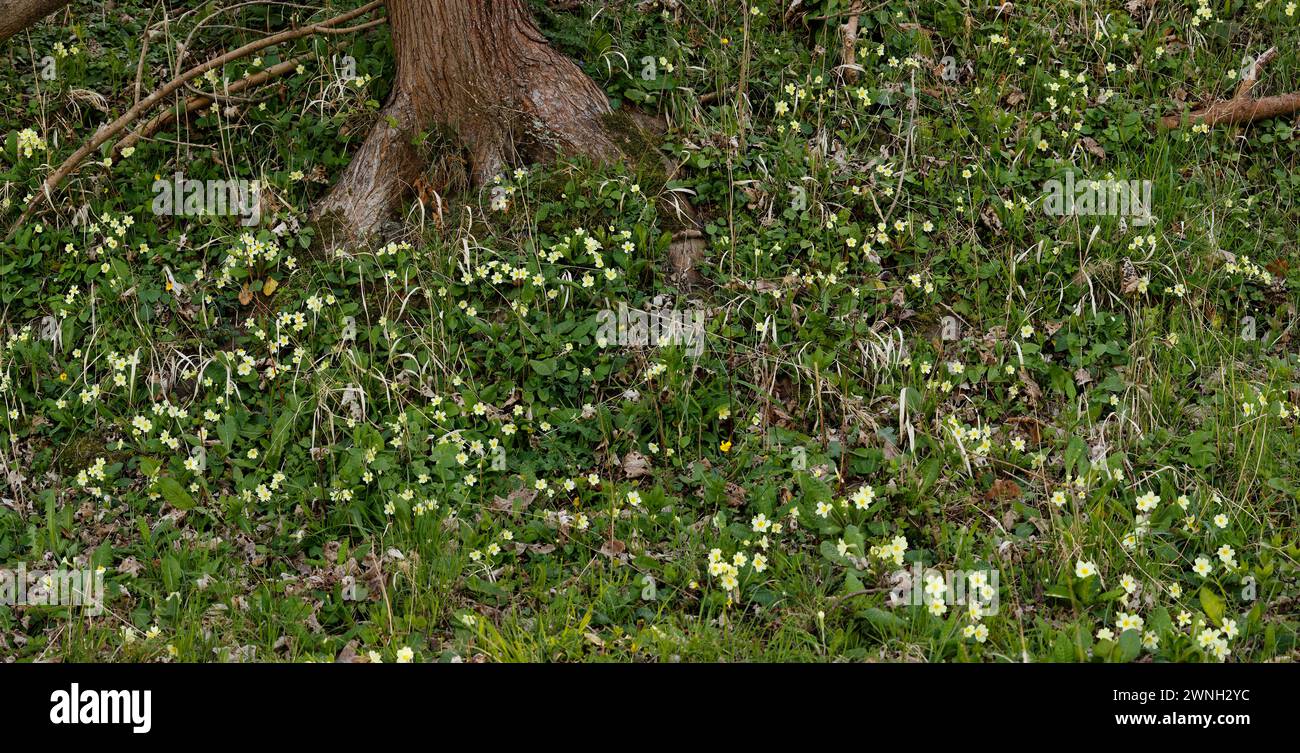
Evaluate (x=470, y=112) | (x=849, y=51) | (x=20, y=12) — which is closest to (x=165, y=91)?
(x=20, y=12)

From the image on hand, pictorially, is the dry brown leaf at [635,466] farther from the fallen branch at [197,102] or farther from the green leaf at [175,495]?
the fallen branch at [197,102]

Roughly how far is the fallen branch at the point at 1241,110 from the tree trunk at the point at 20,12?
19.3 ft

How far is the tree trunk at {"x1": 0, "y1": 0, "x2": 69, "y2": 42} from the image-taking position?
4.74 metres

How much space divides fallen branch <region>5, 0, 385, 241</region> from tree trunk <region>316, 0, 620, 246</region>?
0.57 m

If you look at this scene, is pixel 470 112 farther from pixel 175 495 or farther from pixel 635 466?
pixel 175 495

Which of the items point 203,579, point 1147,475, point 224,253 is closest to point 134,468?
point 203,579

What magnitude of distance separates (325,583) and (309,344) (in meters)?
1.36

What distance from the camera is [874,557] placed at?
3.95 metres

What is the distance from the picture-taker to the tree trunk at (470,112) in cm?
527

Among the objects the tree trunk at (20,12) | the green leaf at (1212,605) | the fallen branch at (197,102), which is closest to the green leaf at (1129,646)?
the green leaf at (1212,605)

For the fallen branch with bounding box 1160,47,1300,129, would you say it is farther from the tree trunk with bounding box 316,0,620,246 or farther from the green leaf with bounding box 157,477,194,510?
the green leaf with bounding box 157,477,194,510

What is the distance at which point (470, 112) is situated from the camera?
209 inches

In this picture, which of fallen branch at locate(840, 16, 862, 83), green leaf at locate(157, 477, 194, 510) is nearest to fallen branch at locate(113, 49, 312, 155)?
green leaf at locate(157, 477, 194, 510)
